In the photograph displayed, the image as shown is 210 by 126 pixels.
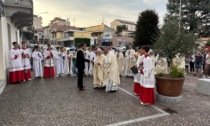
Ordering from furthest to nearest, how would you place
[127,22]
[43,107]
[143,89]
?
[127,22] → [143,89] → [43,107]

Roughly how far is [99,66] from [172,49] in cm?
338

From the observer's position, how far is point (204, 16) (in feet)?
77.8

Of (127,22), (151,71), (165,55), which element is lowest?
(151,71)

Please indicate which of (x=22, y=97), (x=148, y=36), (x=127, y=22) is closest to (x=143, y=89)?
(x=22, y=97)

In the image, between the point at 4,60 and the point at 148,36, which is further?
the point at 148,36

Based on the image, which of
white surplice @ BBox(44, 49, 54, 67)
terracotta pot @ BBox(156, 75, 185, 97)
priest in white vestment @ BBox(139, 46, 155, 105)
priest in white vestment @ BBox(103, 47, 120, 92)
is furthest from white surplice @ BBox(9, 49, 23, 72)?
terracotta pot @ BBox(156, 75, 185, 97)

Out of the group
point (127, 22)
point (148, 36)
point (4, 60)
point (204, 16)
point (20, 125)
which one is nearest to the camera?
point (20, 125)

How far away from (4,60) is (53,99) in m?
4.02

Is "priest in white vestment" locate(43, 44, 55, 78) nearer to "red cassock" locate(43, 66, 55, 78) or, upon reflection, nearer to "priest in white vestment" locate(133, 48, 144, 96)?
"red cassock" locate(43, 66, 55, 78)

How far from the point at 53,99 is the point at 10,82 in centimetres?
406

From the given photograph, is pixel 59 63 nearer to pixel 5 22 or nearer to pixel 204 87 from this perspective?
pixel 5 22

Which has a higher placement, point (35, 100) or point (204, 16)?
point (204, 16)

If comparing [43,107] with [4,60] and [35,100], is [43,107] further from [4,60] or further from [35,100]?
[4,60]

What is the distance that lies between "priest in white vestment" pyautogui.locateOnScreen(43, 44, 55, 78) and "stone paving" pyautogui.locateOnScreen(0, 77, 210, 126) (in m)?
3.37
